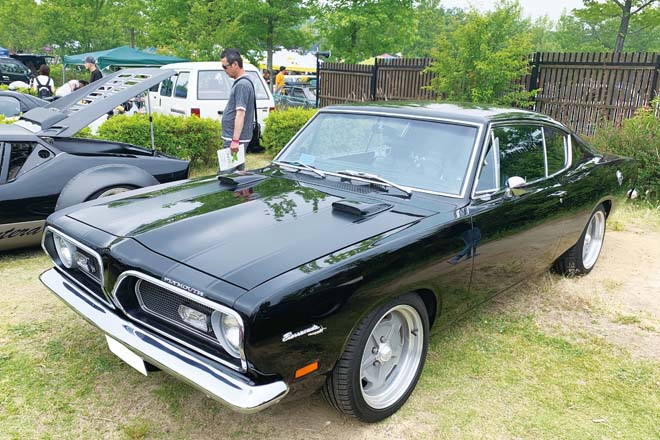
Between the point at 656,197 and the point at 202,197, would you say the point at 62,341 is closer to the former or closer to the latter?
the point at 202,197

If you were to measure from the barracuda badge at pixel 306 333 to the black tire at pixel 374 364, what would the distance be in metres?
0.28

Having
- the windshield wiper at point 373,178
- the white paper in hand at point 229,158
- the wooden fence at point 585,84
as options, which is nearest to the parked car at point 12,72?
the wooden fence at point 585,84

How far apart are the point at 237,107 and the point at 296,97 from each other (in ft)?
43.7

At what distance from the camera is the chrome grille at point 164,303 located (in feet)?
8.26

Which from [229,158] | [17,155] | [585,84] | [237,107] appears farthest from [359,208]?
[585,84]

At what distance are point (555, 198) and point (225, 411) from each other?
9.49ft

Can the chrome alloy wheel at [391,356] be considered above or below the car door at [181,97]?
below

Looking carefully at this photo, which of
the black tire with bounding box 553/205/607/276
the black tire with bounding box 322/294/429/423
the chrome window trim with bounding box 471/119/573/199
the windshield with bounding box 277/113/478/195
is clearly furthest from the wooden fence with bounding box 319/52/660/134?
the black tire with bounding box 322/294/429/423

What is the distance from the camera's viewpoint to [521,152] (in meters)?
4.14

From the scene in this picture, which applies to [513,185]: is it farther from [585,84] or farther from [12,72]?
[12,72]

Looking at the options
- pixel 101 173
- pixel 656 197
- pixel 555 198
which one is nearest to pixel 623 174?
pixel 555 198

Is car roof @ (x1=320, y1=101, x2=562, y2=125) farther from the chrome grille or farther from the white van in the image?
the white van

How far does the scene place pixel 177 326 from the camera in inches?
104

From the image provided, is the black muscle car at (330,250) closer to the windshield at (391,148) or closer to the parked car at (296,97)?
the windshield at (391,148)
